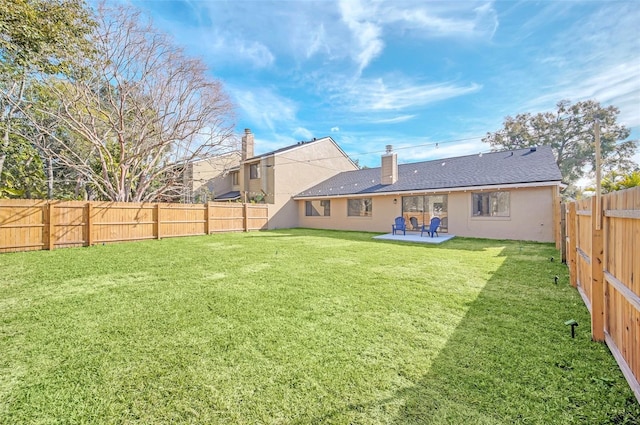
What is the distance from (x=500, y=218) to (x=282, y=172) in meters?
12.7

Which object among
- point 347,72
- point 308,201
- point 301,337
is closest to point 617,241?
point 301,337

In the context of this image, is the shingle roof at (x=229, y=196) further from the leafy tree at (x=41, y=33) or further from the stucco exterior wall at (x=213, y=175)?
the leafy tree at (x=41, y=33)

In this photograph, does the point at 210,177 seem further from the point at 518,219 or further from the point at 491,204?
the point at 518,219

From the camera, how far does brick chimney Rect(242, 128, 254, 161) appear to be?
66.8ft

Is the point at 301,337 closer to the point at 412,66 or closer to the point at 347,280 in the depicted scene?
the point at 347,280

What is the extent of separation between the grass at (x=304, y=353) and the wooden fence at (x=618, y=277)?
0.18 metres

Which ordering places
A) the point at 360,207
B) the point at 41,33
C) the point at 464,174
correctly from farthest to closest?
1. the point at 360,207
2. the point at 464,174
3. the point at 41,33

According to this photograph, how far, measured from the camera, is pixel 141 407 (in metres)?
1.92

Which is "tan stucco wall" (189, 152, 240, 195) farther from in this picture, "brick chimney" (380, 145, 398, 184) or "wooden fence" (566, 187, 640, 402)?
"wooden fence" (566, 187, 640, 402)

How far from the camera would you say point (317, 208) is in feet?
61.5

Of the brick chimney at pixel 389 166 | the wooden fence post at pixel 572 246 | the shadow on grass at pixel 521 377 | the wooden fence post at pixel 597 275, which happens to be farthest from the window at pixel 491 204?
the wooden fence post at pixel 597 275

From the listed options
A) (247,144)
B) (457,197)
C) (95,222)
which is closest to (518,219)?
(457,197)

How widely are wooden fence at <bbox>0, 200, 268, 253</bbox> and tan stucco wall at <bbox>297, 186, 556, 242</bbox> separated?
8.58 m

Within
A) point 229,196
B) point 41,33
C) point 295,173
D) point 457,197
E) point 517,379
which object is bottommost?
point 517,379
